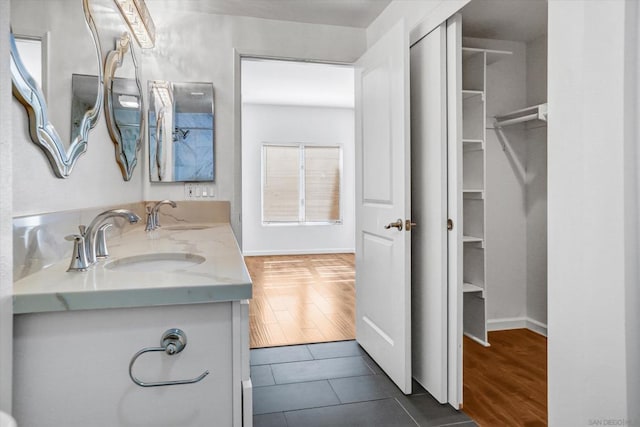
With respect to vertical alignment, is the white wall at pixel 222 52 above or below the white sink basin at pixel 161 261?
above

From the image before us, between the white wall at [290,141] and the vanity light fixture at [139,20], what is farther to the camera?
the white wall at [290,141]

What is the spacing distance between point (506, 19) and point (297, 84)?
3150mm

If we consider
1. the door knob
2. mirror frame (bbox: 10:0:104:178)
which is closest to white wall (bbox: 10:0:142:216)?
mirror frame (bbox: 10:0:104:178)

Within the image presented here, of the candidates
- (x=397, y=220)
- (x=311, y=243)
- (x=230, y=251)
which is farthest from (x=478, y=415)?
(x=311, y=243)

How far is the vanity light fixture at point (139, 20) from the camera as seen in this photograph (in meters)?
1.97

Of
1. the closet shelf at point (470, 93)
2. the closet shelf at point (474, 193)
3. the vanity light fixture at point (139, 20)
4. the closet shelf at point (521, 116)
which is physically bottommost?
the closet shelf at point (474, 193)

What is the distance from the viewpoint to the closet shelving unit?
2887 millimetres

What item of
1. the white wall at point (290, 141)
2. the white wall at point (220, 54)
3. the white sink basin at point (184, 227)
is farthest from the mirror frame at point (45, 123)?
the white wall at point (290, 141)

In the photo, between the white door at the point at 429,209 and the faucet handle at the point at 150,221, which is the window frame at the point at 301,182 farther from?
the white door at the point at 429,209

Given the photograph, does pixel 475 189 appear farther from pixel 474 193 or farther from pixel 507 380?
pixel 507 380

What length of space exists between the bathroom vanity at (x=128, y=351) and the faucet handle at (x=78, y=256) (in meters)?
0.09

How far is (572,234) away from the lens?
4.13ft

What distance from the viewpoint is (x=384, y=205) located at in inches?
94.1

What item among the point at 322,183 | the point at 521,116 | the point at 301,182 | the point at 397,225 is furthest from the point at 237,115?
the point at 322,183
